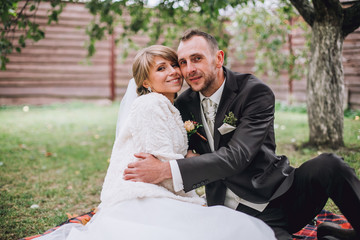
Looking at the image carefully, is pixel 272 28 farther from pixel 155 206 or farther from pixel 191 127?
pixel 155 206

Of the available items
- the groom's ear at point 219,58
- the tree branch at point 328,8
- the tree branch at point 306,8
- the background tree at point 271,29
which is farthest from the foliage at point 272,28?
the groom's ear at point 219,58

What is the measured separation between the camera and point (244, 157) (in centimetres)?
212

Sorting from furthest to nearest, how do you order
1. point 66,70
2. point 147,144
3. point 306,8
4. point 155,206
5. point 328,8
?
1. point 66,70
2. point 306,8
3. point 328,8
4. point 147,144
5. point 155,206

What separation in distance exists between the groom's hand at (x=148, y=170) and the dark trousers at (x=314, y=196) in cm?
69

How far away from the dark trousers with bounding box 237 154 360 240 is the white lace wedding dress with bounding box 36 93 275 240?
0.30 meters

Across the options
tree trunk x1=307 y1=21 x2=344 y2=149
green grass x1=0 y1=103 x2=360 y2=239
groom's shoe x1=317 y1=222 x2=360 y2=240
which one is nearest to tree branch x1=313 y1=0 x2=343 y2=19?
tree trunk x1=307 y1=21 x2=344 y2=149

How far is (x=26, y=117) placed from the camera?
8547 millimetres

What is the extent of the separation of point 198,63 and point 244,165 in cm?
89

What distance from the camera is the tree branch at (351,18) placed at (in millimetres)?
4141

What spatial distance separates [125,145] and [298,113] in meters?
7.53

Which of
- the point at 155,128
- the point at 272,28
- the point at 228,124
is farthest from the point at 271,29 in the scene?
the point at 155,128

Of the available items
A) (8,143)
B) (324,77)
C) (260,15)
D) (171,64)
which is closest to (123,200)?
(171,64)

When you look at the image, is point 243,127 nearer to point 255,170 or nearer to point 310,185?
point 255,170

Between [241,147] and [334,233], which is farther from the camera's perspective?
[241,147]
